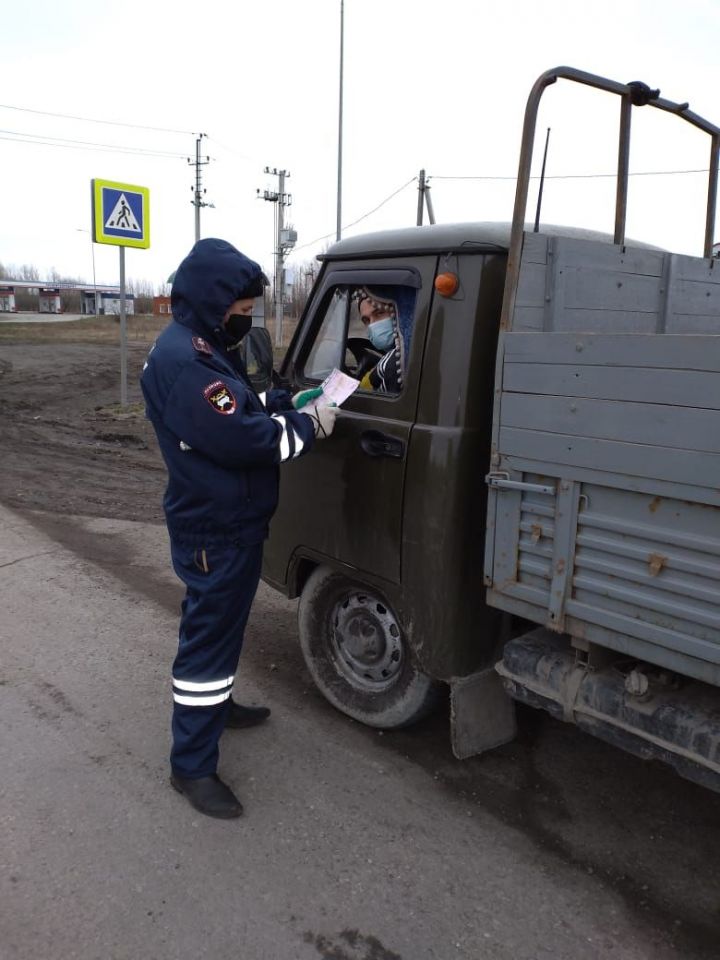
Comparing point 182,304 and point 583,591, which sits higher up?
point 182,304

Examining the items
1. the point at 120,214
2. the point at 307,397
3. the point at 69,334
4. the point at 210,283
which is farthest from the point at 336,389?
the point at 69,334

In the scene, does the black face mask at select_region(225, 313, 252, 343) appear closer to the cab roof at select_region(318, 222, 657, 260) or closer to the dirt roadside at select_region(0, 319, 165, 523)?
the cab roof at select_region(318, 222, 657, 260)

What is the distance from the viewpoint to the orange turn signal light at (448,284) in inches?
106

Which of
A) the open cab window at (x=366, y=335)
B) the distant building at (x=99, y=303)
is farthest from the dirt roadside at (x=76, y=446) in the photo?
the distant building at (x=99, y=303)

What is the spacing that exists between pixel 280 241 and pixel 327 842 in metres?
26.2

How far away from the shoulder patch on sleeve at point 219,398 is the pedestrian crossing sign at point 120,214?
27.8 ft

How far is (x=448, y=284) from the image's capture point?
2.68 meters

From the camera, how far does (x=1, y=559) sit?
5.43 meters

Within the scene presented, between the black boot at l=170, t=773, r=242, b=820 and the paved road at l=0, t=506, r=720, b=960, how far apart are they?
5cm

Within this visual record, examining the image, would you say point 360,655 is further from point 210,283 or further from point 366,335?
point 210,283

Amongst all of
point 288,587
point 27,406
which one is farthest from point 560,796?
point 27,406

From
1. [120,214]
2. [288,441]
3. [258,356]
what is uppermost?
[120,214]

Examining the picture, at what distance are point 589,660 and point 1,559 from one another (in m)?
4.44

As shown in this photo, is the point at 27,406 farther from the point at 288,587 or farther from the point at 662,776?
the point at 662,776
